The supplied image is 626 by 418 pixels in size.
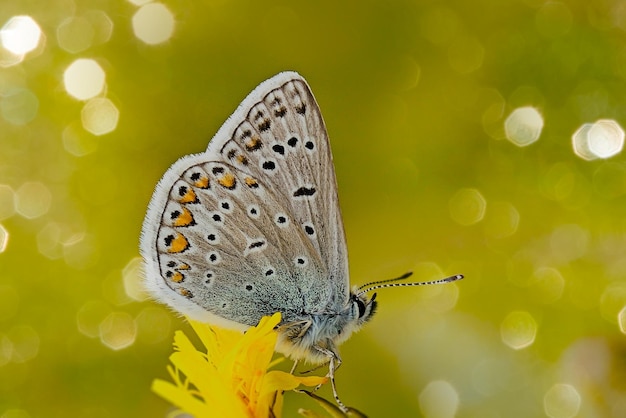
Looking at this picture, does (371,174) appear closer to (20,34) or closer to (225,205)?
(225,205)

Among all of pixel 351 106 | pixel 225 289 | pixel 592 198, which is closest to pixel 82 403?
pixel 225 289

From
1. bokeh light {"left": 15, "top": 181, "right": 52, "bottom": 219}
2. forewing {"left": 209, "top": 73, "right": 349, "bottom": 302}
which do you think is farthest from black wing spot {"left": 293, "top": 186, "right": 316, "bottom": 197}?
bokeh light {"left": 15, "top": 181, "right": 52, "bottom": 219}

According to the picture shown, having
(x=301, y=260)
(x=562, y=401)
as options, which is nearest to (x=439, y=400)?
(x=562, y=401)

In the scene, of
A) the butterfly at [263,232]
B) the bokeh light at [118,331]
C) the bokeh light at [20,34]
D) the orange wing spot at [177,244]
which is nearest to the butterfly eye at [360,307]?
the butterfly at [263,232]

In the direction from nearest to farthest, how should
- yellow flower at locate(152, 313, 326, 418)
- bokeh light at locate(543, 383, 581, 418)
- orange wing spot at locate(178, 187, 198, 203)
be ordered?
yellow flower at locate(152, 313, 326, 418) → orange wing spot at locate(178, 187, 198, 203) → bokeh light at locate(543, 383, 581, 418)

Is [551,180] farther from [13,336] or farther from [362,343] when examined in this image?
[13,336]

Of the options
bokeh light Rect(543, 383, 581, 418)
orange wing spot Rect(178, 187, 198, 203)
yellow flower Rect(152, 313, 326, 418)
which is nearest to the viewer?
yellow flower Rect(152, 313, 326, 418)

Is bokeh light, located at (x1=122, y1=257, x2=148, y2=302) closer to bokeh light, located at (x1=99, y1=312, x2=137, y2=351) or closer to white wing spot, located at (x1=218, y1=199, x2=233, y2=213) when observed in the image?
bokeh light, located at (x1=99, y1=312, x2=137, y2=351)
